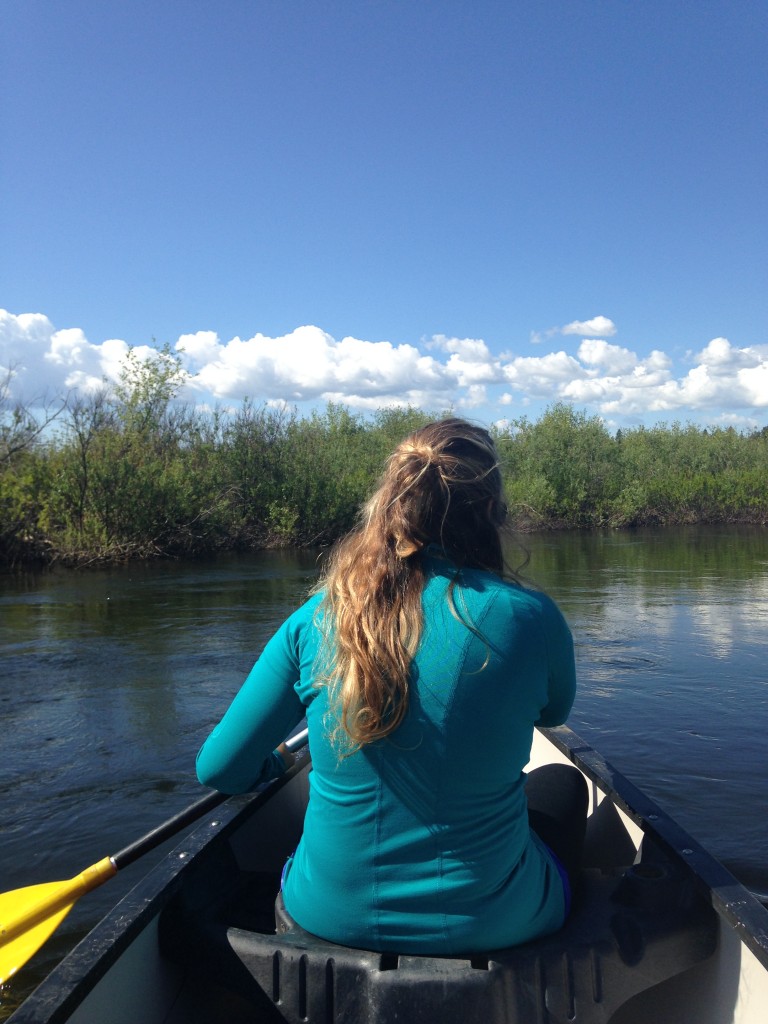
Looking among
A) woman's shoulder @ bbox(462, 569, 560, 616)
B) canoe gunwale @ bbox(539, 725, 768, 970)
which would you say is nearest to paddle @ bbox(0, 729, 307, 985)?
canoe gunwale @ bbox(539, 725, 768, 970)

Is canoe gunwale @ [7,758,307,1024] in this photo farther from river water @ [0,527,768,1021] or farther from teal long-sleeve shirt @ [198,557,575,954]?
river water @ [0,527,768,1021]

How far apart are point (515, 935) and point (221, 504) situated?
23.0 metres

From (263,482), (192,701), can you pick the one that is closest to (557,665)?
(192,701)

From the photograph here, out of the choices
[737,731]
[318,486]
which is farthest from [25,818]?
[318,486]

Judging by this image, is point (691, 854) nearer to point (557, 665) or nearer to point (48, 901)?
point (557, 665)

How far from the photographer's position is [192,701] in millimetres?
7664

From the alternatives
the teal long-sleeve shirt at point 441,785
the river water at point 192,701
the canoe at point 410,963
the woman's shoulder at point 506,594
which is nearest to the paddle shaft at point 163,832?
the canoe at point 410,963

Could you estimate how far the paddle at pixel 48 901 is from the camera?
2.72 m

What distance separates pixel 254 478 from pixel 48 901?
25.2 metres

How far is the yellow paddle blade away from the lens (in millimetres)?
2715

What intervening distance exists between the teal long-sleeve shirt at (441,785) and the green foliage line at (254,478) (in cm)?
50

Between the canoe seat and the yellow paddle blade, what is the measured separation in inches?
34.1

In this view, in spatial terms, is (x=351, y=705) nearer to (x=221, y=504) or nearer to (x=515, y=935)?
(x=515, y=935)

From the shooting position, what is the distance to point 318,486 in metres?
28.1
